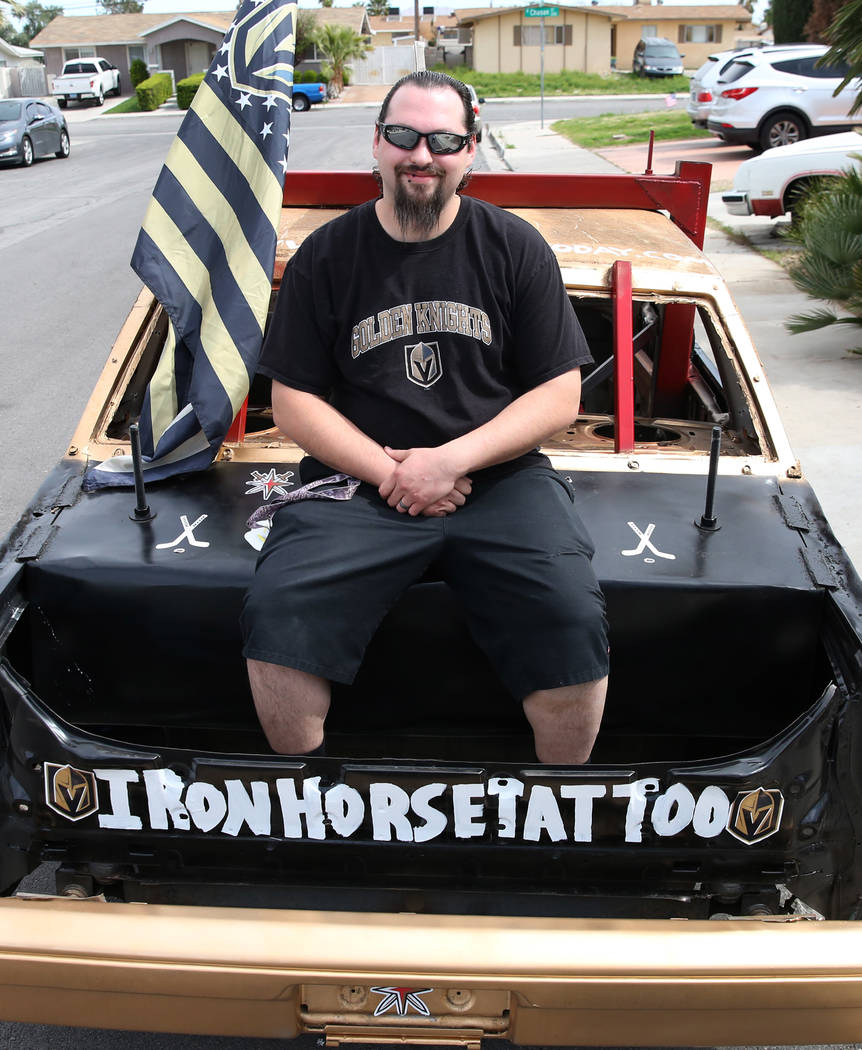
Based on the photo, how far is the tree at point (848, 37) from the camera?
8.01 meters

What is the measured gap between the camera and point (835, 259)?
354 inches

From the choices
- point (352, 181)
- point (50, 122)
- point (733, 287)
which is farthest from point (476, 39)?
point (352, 181)

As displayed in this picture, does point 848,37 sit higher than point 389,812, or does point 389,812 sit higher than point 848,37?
point 848,37

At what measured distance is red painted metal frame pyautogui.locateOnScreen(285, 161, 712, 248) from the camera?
427cm

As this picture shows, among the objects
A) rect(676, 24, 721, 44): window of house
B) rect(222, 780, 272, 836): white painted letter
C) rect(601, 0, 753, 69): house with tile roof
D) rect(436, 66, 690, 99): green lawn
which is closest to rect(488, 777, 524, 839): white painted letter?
rect(222, 780, 272, 836): white painted letter

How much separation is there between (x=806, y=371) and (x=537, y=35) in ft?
216

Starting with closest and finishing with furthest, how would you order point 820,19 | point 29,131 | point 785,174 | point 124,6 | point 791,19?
point 785,174 < point 29,131 < point 820,19 < point 791,19 < point 124,6

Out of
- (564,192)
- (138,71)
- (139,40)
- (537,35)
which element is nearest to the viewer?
(564,192)

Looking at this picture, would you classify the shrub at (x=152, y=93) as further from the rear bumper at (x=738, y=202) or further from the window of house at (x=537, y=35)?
the rear bumper at (x=738, y=202)

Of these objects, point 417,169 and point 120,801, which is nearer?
point 120,801

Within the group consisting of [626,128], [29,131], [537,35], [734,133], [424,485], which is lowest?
[626,128]

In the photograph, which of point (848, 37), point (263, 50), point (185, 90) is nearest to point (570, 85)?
point (185, 90)

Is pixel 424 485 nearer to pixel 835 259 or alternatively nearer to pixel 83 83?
pixel 835 259

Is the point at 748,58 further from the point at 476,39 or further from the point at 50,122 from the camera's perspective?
the point at 476,39
